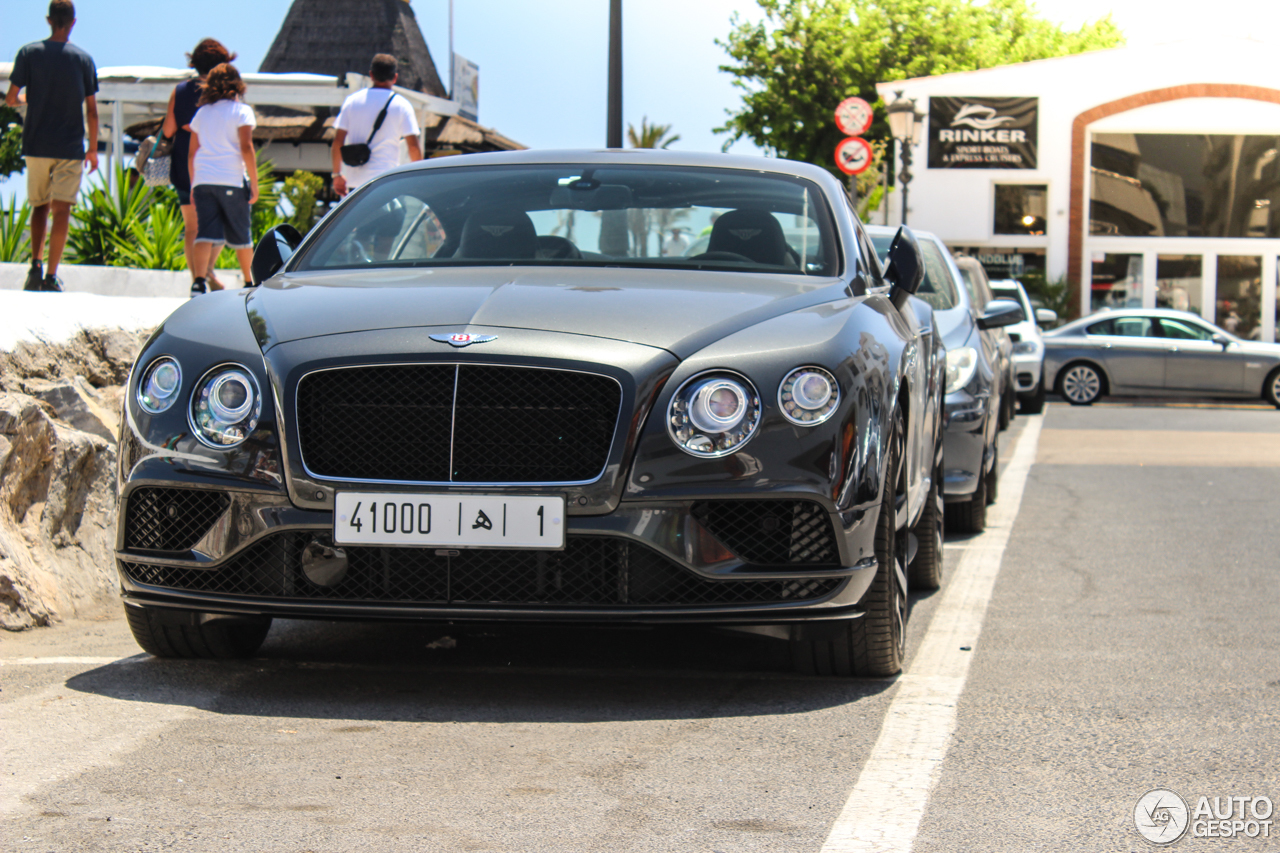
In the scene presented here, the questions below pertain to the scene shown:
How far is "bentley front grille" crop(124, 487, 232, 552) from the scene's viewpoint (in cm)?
406

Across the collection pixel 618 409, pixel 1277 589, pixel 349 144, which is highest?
pixel 349 144

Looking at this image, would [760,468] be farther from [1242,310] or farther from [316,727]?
[1242,310]

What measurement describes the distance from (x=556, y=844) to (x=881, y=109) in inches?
1778

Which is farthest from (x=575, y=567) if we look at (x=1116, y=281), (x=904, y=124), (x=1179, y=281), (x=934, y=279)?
(x=1179, y=281)

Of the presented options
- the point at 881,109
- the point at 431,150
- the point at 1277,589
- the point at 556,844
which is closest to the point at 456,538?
the point at 556,844

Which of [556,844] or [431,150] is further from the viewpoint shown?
[431,150]

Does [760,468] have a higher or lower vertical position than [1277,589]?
higher

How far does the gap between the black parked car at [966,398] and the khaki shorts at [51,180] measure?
191 inches

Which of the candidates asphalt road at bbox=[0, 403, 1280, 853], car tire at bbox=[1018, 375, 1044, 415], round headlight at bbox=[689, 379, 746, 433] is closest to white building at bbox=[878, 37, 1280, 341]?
car tire at bbox=[1018, 375, 1044, 415]

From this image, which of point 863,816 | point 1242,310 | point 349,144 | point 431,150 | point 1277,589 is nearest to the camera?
Answer: point 863,816

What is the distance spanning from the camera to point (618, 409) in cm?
387

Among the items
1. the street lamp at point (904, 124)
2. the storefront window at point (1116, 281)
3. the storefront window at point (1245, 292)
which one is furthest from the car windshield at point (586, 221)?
the storefront window at point (1245, 292)

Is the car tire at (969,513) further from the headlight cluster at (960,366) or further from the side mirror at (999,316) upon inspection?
the side mirror at (999,316)

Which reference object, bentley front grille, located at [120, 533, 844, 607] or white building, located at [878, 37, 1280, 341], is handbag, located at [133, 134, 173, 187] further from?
white building, located at [878, 37, 1280, 341]
